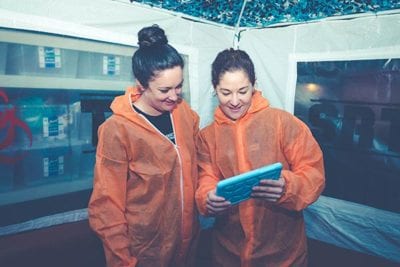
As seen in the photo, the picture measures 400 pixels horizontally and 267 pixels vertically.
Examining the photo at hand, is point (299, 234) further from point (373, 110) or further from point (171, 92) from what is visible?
point (373, 110)

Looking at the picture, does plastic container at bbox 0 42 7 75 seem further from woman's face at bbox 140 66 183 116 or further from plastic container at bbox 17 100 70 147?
woman's face at bbox 140 66 183 116

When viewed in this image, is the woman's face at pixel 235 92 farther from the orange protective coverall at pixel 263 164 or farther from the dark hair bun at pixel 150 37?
the dark hair bun at pixel 150 37

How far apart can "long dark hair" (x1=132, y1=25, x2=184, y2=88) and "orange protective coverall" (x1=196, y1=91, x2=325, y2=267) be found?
14.6 inches

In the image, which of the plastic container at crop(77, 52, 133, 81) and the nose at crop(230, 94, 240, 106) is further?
the plastic container at crop(77, 52, 133, 81)

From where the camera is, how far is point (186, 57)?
2229mm

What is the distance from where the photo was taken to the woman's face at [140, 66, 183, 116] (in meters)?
1.29

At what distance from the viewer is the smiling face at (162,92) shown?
1.29 m

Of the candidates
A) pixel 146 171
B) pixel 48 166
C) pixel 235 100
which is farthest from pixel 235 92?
pixel 48 166

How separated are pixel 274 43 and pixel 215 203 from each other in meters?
1.52

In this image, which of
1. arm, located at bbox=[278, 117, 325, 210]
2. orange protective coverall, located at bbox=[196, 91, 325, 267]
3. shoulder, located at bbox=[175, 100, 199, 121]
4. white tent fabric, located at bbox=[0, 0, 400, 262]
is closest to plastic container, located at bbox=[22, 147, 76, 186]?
white tent fabric, located at bbox=[0, 0, 400, 262]

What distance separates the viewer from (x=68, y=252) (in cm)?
179

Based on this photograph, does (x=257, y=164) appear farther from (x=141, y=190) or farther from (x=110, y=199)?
(x=110, y=199)

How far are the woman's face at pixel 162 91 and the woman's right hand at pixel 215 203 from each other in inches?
17.4

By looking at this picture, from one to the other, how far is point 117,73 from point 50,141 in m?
0.61
